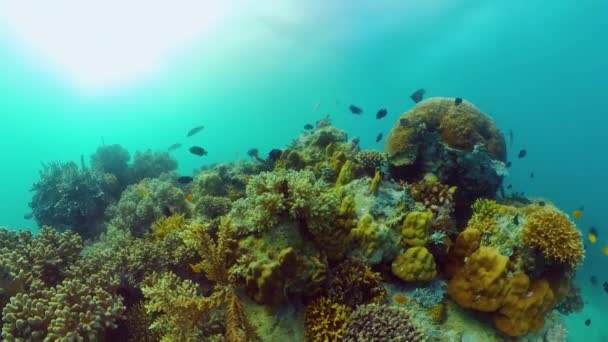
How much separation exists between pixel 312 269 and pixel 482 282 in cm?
304

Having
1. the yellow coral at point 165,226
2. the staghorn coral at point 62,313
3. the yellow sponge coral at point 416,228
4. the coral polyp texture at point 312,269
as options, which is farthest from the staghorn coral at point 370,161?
the staghorn coral at point 62,313

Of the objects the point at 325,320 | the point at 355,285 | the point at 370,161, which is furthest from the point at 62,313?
the point at 370,161

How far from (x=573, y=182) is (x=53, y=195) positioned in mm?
91806

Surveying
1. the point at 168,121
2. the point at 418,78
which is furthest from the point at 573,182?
the point at 168,121

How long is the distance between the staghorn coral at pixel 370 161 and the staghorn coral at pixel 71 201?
8.79 m

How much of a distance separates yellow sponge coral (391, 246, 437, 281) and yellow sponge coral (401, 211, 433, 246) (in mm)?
160

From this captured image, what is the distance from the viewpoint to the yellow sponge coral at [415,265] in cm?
620

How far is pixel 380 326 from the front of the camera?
5.12 metres

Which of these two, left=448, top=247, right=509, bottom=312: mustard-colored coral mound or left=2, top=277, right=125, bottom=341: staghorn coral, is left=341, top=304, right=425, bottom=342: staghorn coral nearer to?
left=448, top=247, right=509, bottom=312: mustard-colored coral mound

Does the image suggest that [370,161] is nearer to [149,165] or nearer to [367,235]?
[367,235]

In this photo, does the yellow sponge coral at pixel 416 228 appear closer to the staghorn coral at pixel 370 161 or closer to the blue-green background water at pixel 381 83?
the staghorn coral at pixel 370 161

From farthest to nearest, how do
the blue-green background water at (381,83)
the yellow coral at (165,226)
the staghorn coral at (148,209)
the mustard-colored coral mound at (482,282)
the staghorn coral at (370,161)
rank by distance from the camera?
1. the blue-green background water at (381,83)
2. the staghorn coral at (370,161)
3. the staghorn coral at (148,209)
4. the yellow coral at (165,226)
5. the mustard-colored coral mound at (482,282)

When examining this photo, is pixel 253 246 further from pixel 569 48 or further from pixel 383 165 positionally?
pixel 569 48

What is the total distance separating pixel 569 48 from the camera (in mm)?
79500
